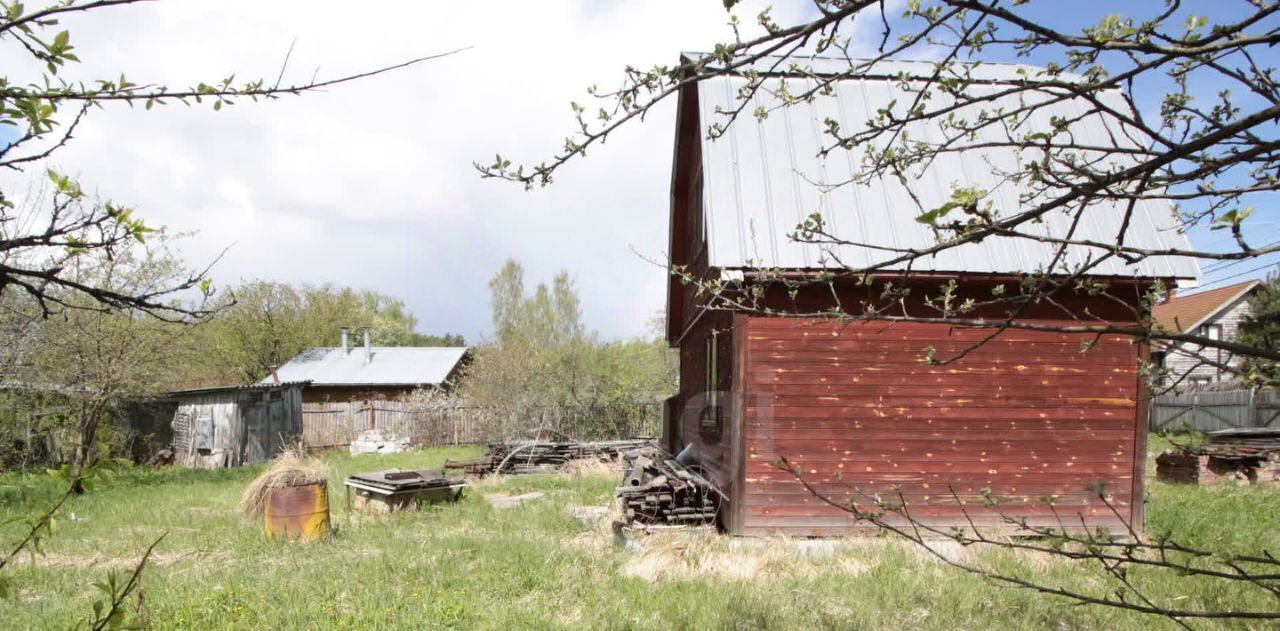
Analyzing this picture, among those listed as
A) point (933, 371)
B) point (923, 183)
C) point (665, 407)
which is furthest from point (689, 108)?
point (665, 407)

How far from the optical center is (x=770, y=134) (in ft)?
30.6

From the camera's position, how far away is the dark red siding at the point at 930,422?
26.9 feet

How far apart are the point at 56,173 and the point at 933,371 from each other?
26.6 feet

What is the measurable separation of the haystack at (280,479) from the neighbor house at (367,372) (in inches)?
722

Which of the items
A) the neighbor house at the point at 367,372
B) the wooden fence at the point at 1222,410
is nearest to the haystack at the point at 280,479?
the neighbor house at the point at 367,372

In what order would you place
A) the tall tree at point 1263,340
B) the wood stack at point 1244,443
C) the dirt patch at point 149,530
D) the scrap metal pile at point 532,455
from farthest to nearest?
the scrap metal pile at point 532,455, the wood stack at point 1244,443, the dirt patch at point 149,530, the tall tree at point 1263,340

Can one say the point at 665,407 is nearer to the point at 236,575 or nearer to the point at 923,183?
the point at 923,183

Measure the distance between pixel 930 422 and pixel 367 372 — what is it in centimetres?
2559

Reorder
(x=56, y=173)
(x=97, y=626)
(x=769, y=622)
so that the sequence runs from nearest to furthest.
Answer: (x=97, y=626) < (x=56, y=173) < (x=769, y=622)

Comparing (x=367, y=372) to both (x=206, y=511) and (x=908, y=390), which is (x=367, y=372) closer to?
(x=206, y=511)

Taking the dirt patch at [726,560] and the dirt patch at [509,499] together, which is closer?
the dirt patch at [726,560]

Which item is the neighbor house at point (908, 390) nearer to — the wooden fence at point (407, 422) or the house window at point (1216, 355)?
the house window at point (1216, 355)

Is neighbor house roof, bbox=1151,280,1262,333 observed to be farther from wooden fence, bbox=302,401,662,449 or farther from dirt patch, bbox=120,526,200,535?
dirt patch, bbox=120,526,200,535

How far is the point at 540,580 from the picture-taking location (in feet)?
23.1
